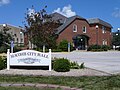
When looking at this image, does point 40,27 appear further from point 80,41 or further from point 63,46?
point 80,41

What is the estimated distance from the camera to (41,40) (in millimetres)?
42688

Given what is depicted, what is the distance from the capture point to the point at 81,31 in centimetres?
6438

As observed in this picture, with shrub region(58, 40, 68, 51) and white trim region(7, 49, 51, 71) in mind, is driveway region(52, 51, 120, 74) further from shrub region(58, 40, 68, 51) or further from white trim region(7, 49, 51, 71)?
shrub region(58, 40, 68, 51)

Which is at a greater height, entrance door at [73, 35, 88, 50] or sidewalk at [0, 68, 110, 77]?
entrance door at [73, 35, 88, 50]

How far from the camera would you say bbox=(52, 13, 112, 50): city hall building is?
6134 cm

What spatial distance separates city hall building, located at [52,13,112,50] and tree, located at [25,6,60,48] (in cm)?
1408

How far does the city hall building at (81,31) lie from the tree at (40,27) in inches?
554

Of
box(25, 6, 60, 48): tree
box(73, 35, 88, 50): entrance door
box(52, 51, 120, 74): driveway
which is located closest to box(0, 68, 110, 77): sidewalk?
box(52, 51, 120, 74): driveway

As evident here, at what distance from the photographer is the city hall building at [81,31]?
201ft

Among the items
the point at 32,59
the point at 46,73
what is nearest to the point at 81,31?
the point at 32,59

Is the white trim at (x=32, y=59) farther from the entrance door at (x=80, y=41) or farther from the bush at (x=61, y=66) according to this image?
the entrance door at (x=80, y=41)

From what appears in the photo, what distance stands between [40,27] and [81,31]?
76.2 ft

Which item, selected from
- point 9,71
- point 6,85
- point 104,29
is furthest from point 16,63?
point 104,29

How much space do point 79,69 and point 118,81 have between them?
14.9ft
